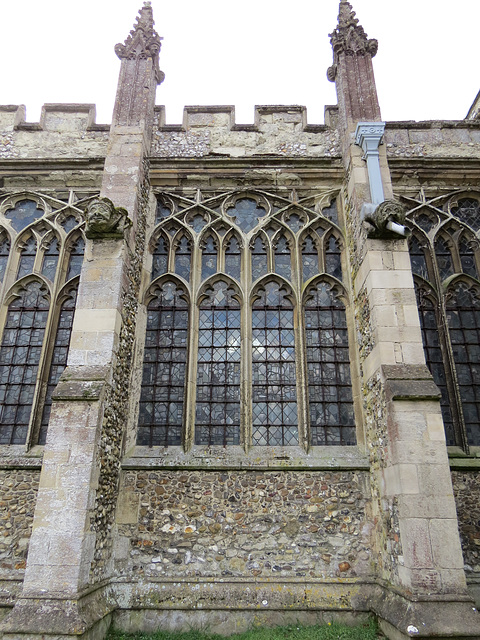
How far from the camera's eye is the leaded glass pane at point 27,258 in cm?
Result: 875

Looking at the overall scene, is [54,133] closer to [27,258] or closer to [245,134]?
[27,258]

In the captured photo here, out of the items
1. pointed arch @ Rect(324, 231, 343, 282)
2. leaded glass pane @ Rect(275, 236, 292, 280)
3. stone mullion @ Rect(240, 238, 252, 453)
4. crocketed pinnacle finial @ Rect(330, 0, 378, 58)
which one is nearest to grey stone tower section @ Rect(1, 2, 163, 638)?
stone mullion @ Rect(240, 238, 252, 453)

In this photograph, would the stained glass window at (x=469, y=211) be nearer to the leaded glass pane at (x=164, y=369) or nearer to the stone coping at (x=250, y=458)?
the stone coping at (x=250, y=458)

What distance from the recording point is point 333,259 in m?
8.77

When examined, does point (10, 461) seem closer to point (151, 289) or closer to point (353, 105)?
point (151, 289)

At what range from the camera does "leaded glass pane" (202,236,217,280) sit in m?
8.71

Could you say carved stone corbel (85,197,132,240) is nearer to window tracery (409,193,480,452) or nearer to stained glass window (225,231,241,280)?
stained glass window (225,231,241,280)

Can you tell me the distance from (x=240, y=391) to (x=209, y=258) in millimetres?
2637

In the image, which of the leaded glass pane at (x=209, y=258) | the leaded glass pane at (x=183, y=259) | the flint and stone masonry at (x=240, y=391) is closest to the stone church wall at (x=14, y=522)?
the flint and stone masonry at (x=240, y=391)

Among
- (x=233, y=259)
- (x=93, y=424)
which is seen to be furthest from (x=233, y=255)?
(x=93, y=424)

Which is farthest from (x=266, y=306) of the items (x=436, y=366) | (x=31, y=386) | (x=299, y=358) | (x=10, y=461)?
(x=10, y=461)

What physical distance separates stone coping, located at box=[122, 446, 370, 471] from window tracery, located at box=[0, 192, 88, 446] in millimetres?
1867

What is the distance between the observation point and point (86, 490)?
5.72 m

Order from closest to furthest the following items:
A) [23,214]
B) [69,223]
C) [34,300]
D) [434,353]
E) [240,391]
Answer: [240,391] < [434,353] < [34,300] < [69,223] < [23,214]
